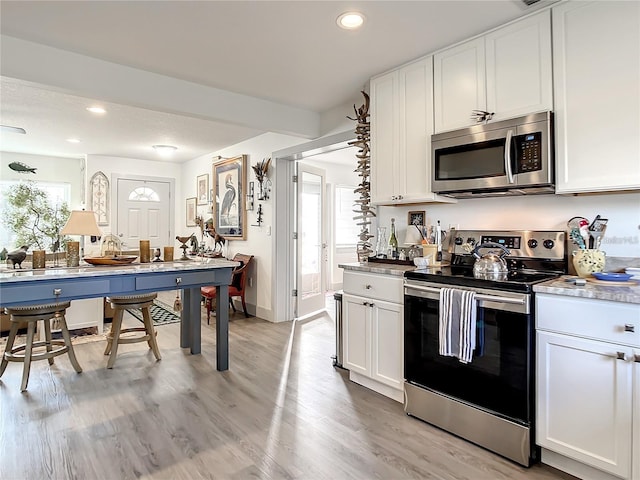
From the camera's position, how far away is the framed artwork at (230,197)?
17.5 ft

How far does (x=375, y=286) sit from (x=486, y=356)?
2.86ft

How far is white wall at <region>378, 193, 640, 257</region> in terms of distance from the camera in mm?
2041

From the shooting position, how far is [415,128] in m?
2.79

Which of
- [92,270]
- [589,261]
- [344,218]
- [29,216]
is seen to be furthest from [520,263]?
[29,216]

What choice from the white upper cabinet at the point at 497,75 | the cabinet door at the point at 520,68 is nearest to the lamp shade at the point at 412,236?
the white upper cabinet at the point at 497,75

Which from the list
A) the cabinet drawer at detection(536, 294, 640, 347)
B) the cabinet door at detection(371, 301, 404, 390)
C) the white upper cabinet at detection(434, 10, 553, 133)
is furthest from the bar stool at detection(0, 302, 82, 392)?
the cabinet drawer at detection(536, 294, 640, 347)

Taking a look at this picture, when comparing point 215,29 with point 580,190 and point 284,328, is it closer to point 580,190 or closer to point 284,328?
point 580,190

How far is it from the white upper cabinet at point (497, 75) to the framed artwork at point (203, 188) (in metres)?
4.62

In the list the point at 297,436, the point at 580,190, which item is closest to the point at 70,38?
the point at 297,436

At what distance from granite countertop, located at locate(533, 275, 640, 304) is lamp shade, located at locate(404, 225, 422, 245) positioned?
46.2 inches

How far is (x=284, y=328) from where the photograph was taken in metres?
4.47

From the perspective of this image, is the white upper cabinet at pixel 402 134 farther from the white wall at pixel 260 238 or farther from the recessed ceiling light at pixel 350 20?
the white wall at pixel 260 238

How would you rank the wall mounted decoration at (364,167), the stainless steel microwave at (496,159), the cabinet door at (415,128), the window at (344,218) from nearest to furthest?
the stainless steel microwave at (496,159) → the cabinet door at (415,128) → the wall mounted decoration at (364,167) → the window at (344,218)

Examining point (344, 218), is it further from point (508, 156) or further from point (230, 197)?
point (508, 156)
